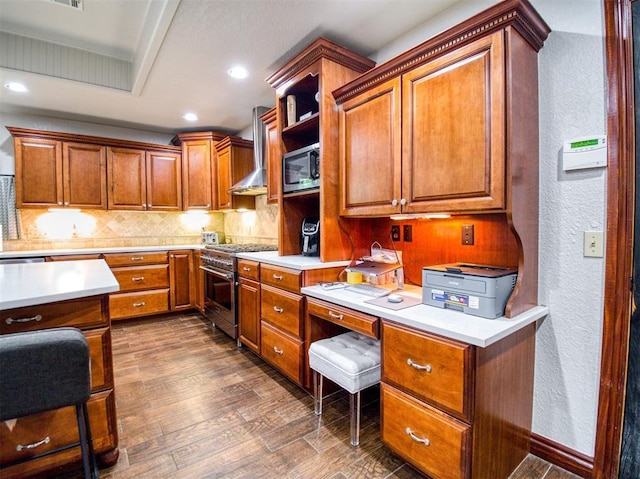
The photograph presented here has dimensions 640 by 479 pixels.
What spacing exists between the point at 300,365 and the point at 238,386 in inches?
22.6

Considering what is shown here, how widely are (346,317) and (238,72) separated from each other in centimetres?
235

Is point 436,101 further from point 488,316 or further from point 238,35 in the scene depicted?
point 238,35

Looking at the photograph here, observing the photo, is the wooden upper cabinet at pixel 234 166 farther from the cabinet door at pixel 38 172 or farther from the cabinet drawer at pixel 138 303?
the cabinet door at pixel 38 172

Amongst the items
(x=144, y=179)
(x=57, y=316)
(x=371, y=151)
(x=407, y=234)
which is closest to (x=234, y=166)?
(x=144, y=179)

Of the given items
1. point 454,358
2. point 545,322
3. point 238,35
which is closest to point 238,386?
point 454,358

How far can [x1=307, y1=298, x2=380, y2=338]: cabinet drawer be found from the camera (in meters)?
1.60

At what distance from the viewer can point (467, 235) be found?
1826mm

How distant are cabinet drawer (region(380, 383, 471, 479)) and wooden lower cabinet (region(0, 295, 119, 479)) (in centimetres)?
137

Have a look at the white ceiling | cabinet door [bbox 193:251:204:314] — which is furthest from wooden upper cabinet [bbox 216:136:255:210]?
cabinet door [bbox 193:251:204:314]

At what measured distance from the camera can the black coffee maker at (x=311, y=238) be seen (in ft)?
8.73

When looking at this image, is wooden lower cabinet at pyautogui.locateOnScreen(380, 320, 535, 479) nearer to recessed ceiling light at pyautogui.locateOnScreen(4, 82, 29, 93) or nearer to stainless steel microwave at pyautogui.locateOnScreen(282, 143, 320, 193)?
stainless steel microwave at pyautogui.locateOnScreen(282, 143, 320, 193)

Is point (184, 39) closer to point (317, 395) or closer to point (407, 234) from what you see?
point (407, 234)

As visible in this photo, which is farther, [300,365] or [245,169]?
[245,169]

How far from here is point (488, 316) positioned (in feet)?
Result: 4.58
